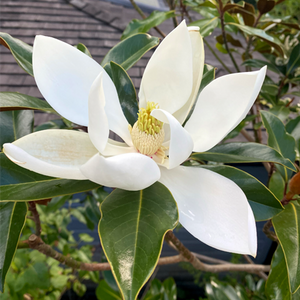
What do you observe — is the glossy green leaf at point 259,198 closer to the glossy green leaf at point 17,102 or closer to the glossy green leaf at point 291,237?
the glossy green leaf at point 291,237

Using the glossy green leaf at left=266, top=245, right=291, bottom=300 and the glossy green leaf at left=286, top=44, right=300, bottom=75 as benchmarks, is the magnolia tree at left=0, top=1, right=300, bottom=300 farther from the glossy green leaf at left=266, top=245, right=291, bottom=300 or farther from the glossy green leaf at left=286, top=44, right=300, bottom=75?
the glossy green leaf at left=286, top=44, right=300, bottom=75

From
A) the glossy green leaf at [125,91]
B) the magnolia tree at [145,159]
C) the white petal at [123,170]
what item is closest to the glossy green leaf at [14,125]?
the magnolia tree at [145,159]

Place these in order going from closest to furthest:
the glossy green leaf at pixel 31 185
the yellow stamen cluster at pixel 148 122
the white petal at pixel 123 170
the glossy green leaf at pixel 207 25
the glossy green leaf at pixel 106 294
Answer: the white petal at pixel 123 170 → the glossy green leaf at pixel 31 185 → the yellow stamen cluster at pixel 148 122 → the glossy green leaf at pixel 207 25 → the glossy green leaf at pixel 106 294

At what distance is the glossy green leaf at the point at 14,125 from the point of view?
0.60m

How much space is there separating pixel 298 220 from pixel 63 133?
519 millimetres

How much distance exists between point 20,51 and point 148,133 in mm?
349

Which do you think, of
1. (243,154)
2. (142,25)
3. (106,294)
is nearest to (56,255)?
(243,154)

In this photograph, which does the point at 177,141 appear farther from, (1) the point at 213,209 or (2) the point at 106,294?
(2) the point at 106,294

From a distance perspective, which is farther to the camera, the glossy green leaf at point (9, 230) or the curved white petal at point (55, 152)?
the glossy green leaf at point (9, 230)

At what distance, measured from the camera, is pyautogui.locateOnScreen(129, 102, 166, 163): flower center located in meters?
0.53

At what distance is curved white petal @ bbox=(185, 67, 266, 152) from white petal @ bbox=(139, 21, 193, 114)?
6 centimetres

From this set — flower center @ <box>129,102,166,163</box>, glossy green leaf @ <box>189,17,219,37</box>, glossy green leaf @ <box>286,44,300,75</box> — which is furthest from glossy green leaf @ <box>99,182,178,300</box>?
glossy green leaf @ <box>286,44,300,75</box>

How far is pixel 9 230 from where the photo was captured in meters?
0.53

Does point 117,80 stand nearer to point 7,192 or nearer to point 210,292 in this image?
point 7,192
